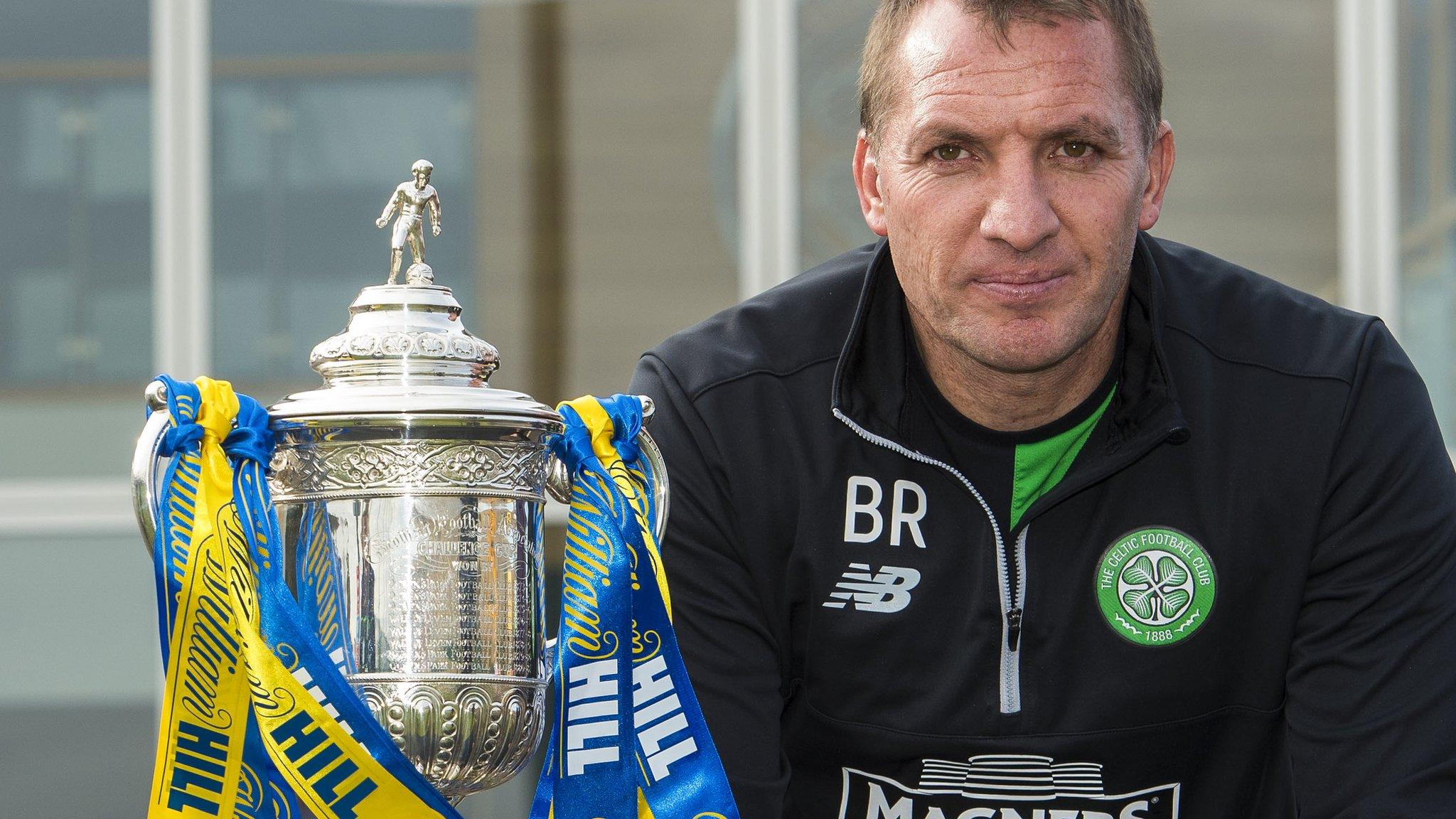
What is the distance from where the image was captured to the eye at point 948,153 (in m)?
1.56

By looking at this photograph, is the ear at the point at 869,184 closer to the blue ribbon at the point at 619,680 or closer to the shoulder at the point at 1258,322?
the shoulder at the point at 1258,322

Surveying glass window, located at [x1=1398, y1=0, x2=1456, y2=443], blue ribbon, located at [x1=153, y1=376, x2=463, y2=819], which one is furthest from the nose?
glass window, located at [x1=1398, y1=0, x2=1456, y2=443]

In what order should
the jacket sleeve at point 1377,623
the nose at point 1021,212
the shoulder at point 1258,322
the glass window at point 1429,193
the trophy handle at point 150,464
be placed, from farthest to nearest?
the glass window at point 1429,193, the shoulder at point 1258,322, the jacket sleeve at point 1377,623, the nose at point 1021,212, the trophy handle at point 150,464

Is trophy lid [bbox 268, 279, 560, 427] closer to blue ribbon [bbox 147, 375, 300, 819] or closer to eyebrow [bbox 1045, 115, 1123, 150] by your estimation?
blue ribbon [bbox 147, 375, 300, 819]

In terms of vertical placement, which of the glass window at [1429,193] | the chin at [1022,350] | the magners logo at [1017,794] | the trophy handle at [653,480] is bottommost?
the magners logo at [1017,794]

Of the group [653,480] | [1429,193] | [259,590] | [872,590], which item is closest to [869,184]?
[872,590]

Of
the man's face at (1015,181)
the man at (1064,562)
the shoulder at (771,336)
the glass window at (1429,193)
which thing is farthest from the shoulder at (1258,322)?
the glass window at (1429,193)

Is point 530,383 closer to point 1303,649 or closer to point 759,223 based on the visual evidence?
point 759,223

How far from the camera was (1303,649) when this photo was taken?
1.70 m

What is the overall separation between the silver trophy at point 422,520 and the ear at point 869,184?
→ 24.7 inches

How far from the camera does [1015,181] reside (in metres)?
1.50

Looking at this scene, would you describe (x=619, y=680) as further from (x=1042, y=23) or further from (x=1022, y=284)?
(x=1042, y=23)

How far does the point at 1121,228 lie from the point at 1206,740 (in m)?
0.53

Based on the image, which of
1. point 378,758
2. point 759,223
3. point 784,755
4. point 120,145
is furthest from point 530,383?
point 378,758
